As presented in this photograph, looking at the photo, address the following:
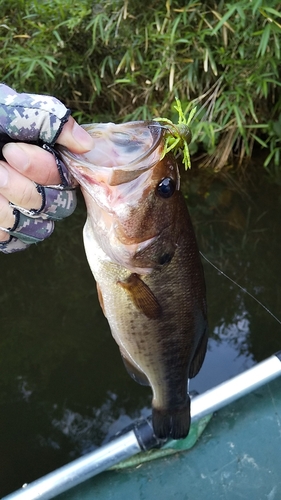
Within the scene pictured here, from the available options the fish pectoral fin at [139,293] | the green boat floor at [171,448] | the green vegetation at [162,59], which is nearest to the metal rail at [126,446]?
the green boat floor at [171,448]

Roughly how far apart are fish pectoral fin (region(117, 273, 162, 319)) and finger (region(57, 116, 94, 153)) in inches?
17.7

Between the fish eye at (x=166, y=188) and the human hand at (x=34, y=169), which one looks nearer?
the human hand at (x=34, y=169)

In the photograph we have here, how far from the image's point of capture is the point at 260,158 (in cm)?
567

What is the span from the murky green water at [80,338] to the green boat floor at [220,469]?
31.3 inches

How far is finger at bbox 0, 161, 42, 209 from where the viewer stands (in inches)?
44.2

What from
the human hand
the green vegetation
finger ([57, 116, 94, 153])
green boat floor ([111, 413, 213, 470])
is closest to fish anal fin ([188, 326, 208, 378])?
green boat floor ([111, 413, 213, 470])

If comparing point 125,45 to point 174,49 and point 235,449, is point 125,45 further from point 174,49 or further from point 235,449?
point 235,449

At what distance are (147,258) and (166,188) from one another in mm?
226

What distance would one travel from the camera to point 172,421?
167cm

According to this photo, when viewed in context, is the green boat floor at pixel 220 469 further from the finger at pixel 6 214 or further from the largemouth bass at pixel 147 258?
the finger at pixel 6 214

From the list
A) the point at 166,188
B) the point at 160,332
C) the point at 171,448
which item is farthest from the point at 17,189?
the point at 171,448

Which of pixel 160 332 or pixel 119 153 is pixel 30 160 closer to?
pixel 119 153

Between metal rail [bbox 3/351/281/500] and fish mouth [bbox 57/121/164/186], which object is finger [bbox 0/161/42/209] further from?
metal rail [bbox 3/351/281/500]

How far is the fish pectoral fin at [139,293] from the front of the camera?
137 cm
